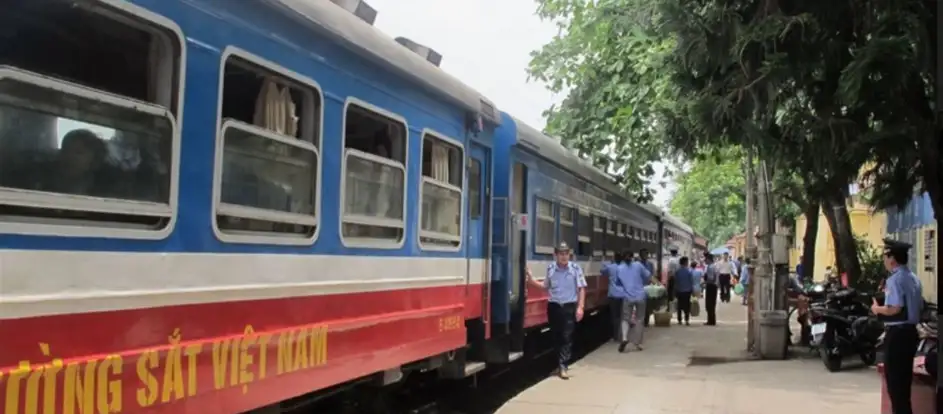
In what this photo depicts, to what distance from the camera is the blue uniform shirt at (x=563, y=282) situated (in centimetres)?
1038

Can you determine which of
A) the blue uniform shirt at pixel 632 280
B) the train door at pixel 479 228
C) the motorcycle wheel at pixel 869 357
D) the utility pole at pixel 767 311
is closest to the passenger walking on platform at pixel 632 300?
the blue uniform shirt at pixel 632 280

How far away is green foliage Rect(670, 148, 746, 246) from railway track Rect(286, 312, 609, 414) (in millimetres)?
4018

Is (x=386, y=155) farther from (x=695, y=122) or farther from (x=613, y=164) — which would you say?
(x=613, y=164)

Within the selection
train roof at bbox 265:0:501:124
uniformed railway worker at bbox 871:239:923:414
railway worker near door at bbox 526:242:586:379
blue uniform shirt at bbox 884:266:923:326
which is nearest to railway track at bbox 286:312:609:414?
railway worker near door at bbox 526:242:586:379

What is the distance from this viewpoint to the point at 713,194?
4328 centimetres

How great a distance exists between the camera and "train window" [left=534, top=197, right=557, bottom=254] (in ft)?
36.1

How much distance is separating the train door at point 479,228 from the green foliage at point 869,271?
8.28m

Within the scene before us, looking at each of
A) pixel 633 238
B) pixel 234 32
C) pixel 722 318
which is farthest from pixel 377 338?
pixel 722 318

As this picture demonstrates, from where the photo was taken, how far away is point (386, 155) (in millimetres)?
5812

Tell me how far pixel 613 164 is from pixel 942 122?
33.7 ft

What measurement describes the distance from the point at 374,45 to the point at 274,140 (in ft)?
4.21

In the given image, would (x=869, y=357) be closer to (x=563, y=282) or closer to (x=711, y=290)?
(x=563, y=282)

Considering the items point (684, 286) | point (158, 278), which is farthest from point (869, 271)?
point (158, 278)

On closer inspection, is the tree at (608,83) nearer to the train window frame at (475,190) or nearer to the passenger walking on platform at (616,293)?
the passenger walking on platform at (616,293)
